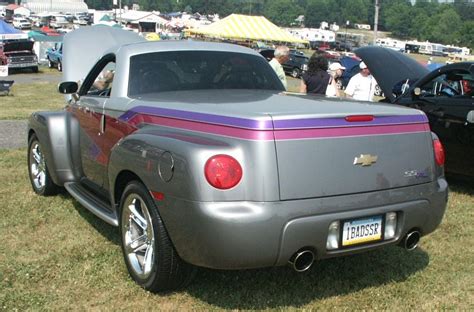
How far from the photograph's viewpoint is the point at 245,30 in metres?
39.3

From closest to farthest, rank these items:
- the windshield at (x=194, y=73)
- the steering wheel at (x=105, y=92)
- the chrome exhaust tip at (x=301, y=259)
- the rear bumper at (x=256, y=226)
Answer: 1. the rear bumper at (x=256, y=226)
2. the chrome exhaust tip at (x=301, y=259)
3. the windshield at (x=194, y=73)
4. the steering wheel at (x=105, y=92)

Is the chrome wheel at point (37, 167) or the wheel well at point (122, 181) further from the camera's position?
the chrome wheel at point (37, 167)

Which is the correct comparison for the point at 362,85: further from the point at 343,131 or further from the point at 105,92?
the point at 343,131

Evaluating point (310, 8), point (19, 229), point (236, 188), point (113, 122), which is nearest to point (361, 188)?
point (236, 188)

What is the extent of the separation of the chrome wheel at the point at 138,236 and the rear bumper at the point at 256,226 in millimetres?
326

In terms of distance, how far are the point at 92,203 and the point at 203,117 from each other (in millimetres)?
1708

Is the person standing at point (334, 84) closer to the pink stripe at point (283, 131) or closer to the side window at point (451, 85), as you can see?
the side window at point (451, 85)

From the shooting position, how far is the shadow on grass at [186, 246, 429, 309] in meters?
3.71

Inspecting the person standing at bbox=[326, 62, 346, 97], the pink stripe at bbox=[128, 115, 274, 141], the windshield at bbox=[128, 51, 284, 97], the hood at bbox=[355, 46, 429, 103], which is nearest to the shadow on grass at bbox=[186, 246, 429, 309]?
the pink stripe at bbox=[128, 115, 274, 141]

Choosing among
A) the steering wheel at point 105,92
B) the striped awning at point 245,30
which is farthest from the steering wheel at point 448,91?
the striped awning at point 245,30

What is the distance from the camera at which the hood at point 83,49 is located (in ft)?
27.2

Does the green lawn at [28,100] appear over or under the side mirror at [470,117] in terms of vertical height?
under

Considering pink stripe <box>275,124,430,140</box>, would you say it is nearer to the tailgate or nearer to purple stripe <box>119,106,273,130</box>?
the tailgate

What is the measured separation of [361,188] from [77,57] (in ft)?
20.4
